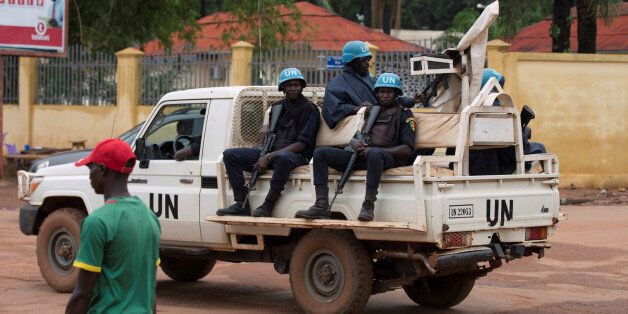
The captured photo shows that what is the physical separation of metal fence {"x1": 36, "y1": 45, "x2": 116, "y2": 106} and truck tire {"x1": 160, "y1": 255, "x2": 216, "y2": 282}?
51.5 feet

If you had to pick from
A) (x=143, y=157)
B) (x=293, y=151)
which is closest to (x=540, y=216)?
(x=293, y=151)

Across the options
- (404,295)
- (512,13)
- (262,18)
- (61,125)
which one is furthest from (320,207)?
(262,18)

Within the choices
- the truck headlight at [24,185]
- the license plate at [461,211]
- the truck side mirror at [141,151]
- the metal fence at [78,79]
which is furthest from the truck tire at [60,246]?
the metal fence at [78,79]

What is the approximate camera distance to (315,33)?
36.4m

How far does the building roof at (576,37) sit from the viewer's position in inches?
1454

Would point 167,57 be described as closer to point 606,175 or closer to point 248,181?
point 606,175

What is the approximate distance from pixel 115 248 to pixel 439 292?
248 inches

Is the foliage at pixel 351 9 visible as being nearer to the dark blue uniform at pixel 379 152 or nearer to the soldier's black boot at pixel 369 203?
the dark blue uniform at pixel 379 152

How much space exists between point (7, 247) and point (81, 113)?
529 inches

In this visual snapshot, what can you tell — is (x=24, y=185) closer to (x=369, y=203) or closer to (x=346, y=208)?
(x=346, y=208)

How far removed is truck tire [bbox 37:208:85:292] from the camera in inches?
460

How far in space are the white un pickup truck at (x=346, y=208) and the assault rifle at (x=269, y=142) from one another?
0.10m

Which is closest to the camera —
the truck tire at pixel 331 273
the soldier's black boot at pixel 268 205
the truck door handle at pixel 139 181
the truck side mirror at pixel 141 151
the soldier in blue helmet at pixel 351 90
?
the truck tire at pixel 331 273

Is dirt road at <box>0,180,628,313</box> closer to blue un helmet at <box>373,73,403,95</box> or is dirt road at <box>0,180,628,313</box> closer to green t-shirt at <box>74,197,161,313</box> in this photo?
blue un helmet at <box>373,73,403,95</box>
